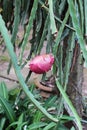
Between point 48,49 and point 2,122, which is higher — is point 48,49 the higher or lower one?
the higher one

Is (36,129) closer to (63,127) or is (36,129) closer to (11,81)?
(63,127)

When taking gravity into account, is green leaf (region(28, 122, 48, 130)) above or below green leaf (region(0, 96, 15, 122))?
below

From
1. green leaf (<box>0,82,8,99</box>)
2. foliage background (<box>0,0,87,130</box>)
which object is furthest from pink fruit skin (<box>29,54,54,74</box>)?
green leaf (<box>0,82,8,99</box>)

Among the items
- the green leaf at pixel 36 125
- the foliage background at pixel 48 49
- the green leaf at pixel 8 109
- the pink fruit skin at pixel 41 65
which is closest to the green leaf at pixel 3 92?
the foliage background at pixel 48 49

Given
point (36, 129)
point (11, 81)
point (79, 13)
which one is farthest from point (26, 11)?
point (11, 81)

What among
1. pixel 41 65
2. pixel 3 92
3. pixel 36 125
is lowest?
pixel 36 125

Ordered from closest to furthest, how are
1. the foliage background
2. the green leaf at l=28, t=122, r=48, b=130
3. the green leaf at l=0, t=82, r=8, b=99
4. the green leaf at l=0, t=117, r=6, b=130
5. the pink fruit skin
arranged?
1. the pink fruit skin
2. the foliage background
3. the green leaf at l=28, t=122, r=48, b=130
4. the green leaf at l=0, t=117, r=6, b=130
5. the green leaf at l=0, t=82, r=8, b=99

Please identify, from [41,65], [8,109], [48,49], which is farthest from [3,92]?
[41,65]

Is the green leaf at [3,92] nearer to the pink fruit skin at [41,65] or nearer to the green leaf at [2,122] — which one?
the green leaf at [2,122]

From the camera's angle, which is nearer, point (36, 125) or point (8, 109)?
point (36, 125)

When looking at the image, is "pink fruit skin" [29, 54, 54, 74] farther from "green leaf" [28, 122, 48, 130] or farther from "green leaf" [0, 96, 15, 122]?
"green leaf" [0, 96, 15, 122]

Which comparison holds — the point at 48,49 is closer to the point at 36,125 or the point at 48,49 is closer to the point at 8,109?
the point at 36,125

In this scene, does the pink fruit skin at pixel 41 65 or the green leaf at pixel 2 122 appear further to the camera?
the green leaf at pixel 2 122
